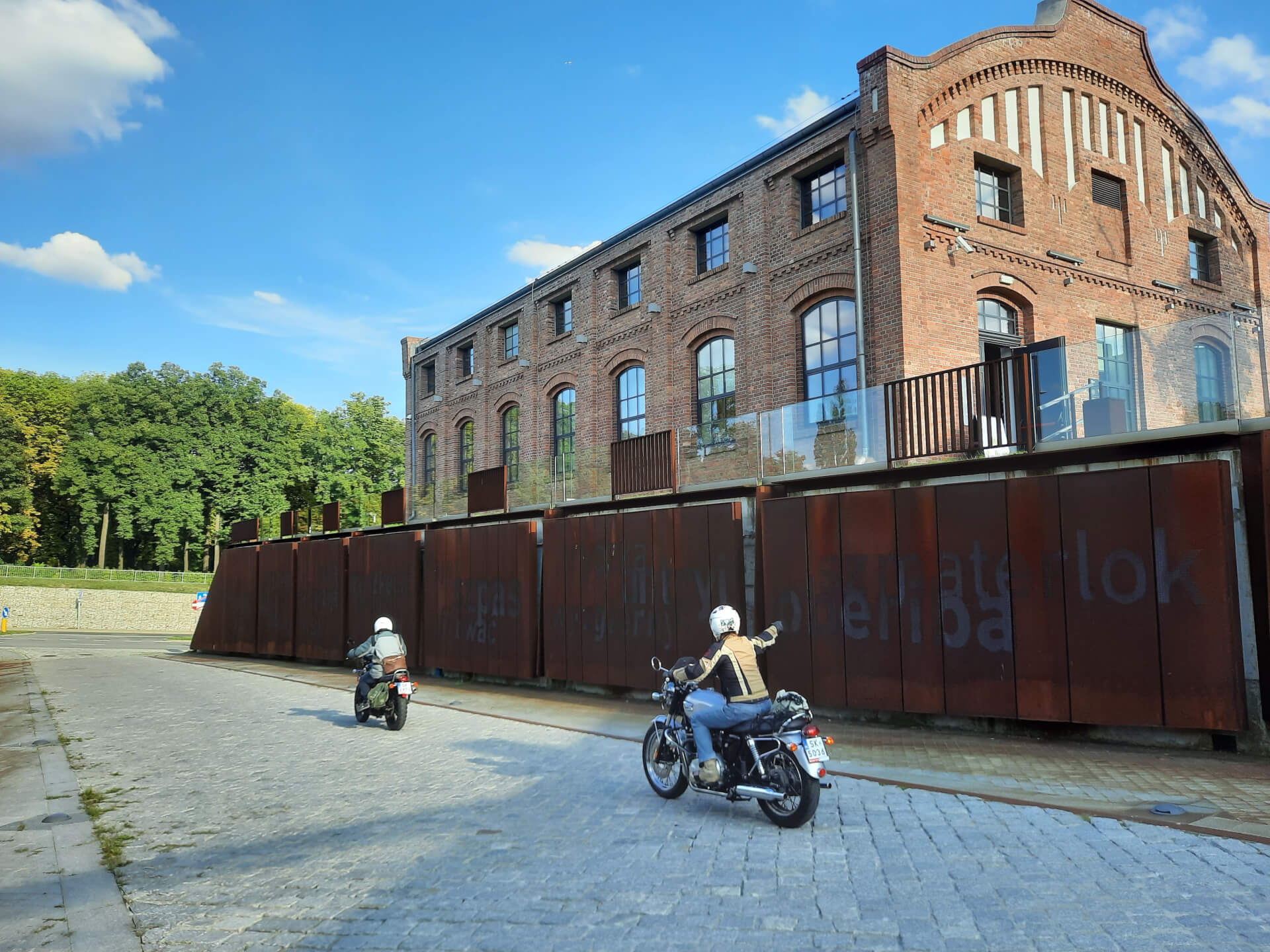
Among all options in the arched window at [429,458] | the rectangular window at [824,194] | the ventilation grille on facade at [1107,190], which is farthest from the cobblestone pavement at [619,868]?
the arched window at [429,458]

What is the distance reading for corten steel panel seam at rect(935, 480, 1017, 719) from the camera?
A: 9.76 metres

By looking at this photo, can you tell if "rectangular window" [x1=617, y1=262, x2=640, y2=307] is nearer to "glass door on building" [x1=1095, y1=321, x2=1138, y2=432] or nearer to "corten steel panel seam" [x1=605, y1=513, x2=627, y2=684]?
"corten steel panel seam" [x1=605, y1=513, x2=627, y2=684]

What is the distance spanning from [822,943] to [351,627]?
792 inches

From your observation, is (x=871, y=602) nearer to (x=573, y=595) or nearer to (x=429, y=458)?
(x=573, y=595)

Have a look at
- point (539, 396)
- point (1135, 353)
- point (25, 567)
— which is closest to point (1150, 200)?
point (1135, 353)

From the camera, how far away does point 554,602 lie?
15.6 m

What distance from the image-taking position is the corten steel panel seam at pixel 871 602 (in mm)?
10633

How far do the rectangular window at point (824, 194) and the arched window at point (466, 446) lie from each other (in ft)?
49.4

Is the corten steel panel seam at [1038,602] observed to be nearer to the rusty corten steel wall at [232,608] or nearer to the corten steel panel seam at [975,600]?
the corten steel panel seam at [975,600]

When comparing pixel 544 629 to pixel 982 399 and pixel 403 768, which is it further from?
pixel 982 399

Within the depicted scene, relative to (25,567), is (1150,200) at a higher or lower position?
higher

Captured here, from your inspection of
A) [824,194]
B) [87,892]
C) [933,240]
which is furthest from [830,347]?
[87,892]

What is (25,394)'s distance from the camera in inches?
2109

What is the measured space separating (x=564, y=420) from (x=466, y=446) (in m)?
6.29
